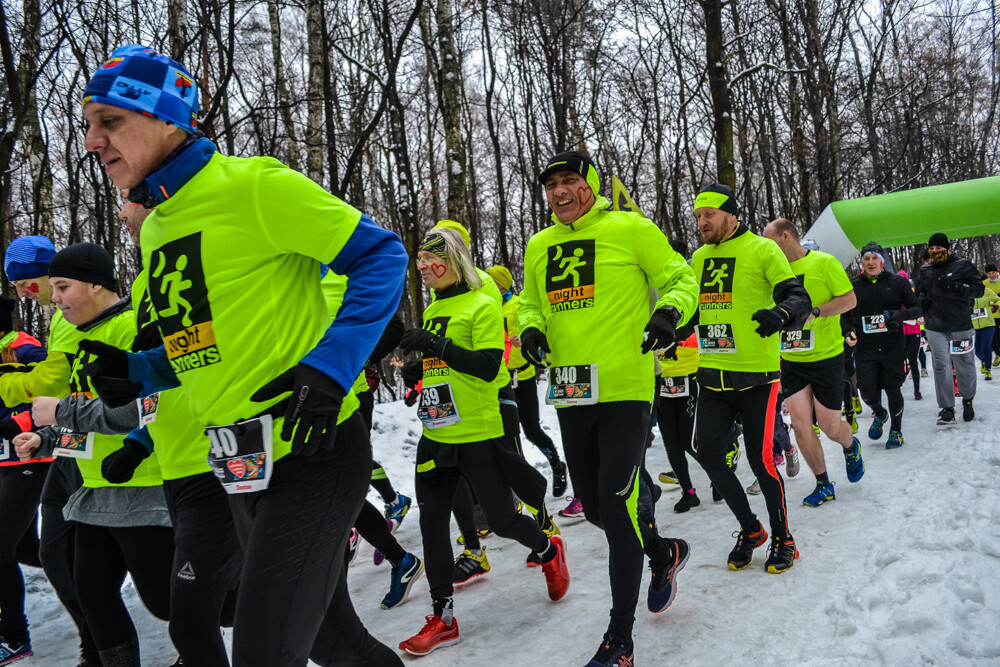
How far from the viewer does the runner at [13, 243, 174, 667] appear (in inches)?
120

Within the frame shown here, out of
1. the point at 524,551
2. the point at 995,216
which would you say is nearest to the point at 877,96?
the point at 995,216

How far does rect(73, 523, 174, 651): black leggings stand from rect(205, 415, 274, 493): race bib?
4.45 feet

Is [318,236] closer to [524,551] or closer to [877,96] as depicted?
[524,551]

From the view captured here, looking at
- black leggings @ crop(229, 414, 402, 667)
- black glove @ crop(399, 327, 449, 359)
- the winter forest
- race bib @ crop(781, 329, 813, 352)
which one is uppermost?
the winter forest

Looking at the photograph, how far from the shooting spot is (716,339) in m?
4.90

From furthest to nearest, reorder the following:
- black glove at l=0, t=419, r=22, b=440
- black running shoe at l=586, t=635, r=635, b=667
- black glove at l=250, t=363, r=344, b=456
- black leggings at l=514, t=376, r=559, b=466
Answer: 1. black leggings at l=514, t=376, r=559, b=466
2. black glove at l=0, t=419, r=22, b=440
3. black running shoe at l=586, t=635, r=635, b=667
4. black glove at l=250, t=363, r=344, b=456

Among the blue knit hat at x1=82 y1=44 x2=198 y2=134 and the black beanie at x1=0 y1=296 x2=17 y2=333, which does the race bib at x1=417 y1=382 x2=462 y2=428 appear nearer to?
the blue knit hat at x1=82 y1=44 x2=198 y2=134

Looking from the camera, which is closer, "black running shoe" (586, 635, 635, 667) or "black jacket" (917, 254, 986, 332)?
"black running shoe" (586, 635, 635, 667)

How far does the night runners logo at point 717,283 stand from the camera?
4973 mm

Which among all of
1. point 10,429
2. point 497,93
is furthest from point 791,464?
point 497,93

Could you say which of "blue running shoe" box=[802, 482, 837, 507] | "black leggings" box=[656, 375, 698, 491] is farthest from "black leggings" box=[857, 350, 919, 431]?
"black leggings" box=[656, 375, 698, 491]

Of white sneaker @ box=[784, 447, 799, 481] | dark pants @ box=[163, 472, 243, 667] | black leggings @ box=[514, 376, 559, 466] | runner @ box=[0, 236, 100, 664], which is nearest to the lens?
dark pants @ box=[163, 472, 243, 667]

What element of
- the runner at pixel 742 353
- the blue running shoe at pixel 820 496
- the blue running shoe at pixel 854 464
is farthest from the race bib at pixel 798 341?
Result: the runner at pixel 742 353

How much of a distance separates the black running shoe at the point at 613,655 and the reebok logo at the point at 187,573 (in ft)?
5.53
